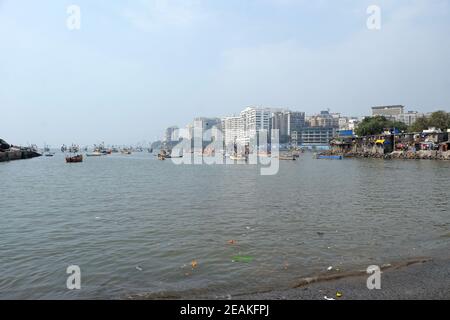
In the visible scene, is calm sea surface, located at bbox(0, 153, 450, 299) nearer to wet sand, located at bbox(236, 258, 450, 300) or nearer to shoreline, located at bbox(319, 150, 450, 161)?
wet sand, located at bbox(236, 258, 450, 300)

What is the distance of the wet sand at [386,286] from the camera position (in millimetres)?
7320

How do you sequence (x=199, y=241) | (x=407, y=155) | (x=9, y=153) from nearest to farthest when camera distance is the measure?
(x=199, y=241), (x=407, y=155), (x=9, y=153)

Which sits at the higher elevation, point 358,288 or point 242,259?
point 358,288

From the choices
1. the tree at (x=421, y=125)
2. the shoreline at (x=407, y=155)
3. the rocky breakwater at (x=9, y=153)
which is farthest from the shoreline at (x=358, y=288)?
the tree at (x=421, y=125)

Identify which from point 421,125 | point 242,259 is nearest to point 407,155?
point 421,125

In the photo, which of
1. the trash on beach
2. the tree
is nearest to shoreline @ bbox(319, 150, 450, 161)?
the tree

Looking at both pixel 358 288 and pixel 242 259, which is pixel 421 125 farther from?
pixel 358 288

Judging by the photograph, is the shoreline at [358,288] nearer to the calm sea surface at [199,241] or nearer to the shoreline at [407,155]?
the calm sea surface at [199,241]

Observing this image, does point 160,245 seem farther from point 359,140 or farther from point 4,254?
point 359,140

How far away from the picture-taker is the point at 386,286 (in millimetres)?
7875

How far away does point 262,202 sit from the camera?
21.9 meters
